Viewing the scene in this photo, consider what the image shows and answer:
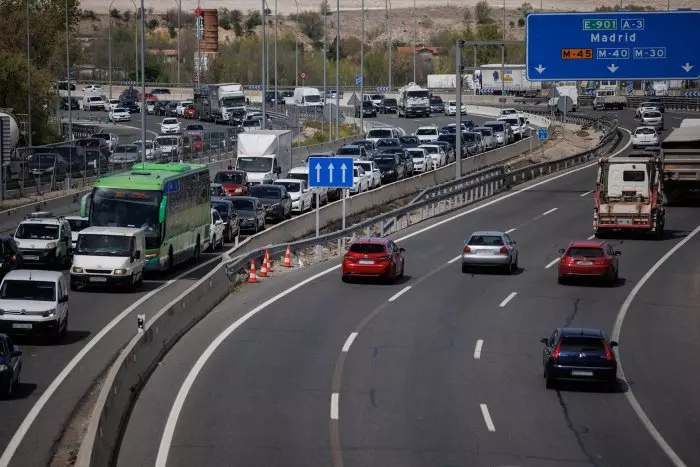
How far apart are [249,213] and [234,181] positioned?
7858mm

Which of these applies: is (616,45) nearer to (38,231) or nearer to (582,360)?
(38,231)

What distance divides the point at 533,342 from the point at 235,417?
9.71 meters

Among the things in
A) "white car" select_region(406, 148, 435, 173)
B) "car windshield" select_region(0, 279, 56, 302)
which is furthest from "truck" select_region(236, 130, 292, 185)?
"car windshield" select_region(0, 279, 56, 302)

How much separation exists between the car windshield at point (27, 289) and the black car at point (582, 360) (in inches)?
424

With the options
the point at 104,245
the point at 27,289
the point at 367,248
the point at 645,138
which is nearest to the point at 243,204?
the point at 367,248

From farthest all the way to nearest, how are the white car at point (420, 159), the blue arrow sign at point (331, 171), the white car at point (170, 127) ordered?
the white car at point (170, 127) < the white car at point (420, 159) < the blue arrow sign at point (331, 171)

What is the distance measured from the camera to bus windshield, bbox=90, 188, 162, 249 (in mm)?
37312

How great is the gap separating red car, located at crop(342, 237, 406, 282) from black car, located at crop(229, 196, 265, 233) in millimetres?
10202

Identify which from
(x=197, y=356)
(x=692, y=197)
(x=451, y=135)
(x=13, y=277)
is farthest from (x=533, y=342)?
(x=451, y=135)

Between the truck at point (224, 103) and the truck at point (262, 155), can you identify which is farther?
the truck at point (224, 103)

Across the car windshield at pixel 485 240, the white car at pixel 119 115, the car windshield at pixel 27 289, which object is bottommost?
the car windshield at pixel 485 240

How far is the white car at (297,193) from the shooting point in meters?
52.9

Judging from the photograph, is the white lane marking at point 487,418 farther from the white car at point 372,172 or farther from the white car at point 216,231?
the white car at point 372,172

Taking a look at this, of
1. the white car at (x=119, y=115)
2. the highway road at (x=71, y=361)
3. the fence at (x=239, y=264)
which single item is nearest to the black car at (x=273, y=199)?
the fence at (x=239, y=264)
